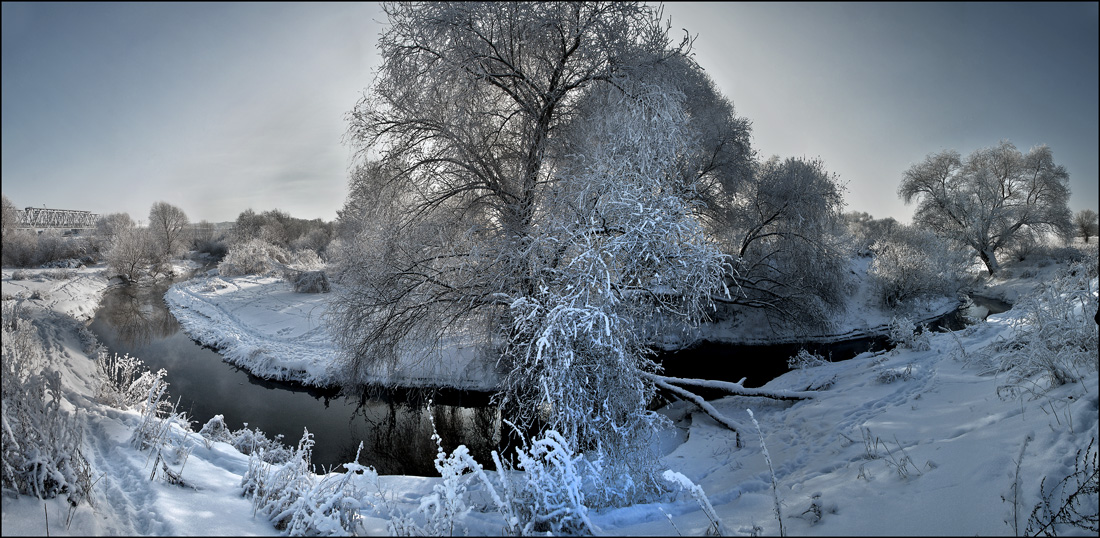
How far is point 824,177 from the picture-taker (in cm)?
1157

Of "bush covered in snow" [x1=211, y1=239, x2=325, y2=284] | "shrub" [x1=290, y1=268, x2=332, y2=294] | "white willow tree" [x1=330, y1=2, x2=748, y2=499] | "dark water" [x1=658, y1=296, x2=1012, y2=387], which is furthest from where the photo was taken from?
"bush covered in snow" [x1=211, y1=239, x2=325, y2=284]

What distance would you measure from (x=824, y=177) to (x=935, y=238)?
840cm

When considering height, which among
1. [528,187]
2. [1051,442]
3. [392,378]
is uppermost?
[528,187]

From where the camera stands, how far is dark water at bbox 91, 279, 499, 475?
627 cm

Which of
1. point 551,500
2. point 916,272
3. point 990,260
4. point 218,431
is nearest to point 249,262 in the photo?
point 218,431

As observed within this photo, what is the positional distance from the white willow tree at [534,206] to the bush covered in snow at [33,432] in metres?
3.10

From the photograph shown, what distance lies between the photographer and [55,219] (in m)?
3.49

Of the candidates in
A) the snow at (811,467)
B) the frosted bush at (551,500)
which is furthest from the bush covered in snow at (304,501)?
the frosted bush at (551,500)

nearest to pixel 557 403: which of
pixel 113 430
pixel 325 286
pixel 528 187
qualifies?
pixel 528 187

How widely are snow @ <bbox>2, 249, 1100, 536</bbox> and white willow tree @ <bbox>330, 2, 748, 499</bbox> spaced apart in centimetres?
115

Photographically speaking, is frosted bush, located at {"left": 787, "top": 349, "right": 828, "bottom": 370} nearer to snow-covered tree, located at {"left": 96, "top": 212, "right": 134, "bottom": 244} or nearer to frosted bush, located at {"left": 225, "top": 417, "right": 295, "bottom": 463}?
frosted bush, located at {"left": 225, "top": 417, "right": 295, "bottom": 463}

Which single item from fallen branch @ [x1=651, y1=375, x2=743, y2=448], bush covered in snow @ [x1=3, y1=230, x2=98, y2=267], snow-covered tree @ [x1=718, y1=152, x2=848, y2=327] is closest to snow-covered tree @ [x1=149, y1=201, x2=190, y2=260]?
bush covered in snow @ [x1=3, y1=230, x2=98, y2=267]

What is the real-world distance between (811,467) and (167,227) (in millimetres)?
17254

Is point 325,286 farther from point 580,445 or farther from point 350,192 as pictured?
point 580,445
